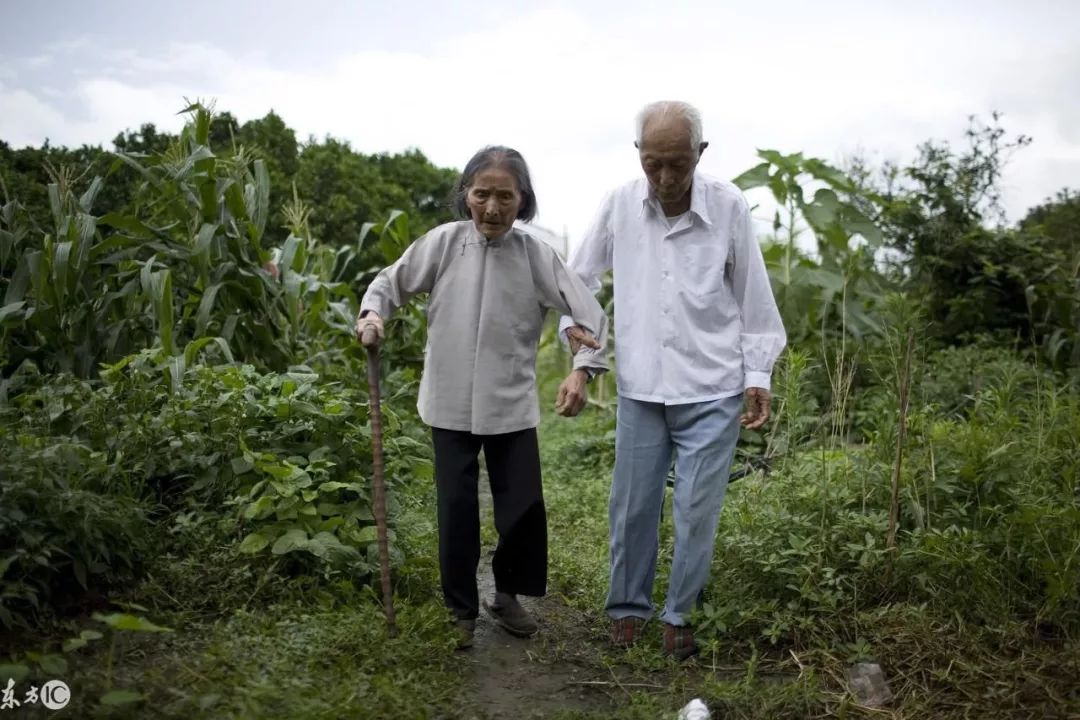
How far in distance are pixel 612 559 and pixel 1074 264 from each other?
515cm

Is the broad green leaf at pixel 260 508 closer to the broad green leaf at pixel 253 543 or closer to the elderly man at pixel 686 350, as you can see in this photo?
the broad green leaf at pixel 253 543

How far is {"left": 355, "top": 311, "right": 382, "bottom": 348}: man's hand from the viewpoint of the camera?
3.11 m

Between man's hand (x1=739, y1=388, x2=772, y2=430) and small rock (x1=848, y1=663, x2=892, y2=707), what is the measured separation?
0.81 meters

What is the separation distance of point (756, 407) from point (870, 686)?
91 centimetres

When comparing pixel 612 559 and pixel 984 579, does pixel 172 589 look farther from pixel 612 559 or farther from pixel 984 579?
pixel 984 579

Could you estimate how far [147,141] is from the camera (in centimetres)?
827

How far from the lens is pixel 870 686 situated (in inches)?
116

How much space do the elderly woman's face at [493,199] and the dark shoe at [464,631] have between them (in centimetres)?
132

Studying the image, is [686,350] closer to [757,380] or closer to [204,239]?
[757,380]

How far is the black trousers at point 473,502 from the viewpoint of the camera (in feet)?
11.1

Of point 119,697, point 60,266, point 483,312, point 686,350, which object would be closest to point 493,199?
point 483,312

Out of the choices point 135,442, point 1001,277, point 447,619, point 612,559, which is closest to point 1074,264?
point 1001,277

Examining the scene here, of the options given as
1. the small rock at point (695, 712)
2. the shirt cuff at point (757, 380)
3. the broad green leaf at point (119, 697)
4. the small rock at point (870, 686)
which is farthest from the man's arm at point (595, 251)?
the broad green leaf at point (119, 697)

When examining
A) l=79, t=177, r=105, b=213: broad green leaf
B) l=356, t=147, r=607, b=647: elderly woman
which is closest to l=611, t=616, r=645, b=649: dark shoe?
l=356, t=147, r=607, b=647: elderly woman
